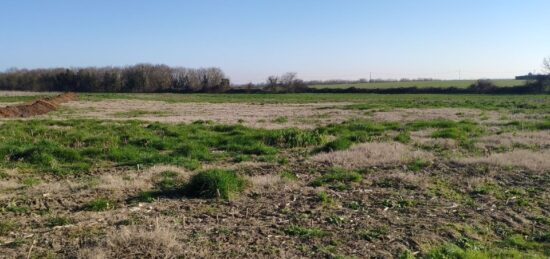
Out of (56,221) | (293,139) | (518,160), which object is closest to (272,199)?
(56,221)

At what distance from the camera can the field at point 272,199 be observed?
5969 mm

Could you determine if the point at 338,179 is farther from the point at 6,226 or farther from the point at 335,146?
the point at 6,226

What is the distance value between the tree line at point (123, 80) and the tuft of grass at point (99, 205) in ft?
307

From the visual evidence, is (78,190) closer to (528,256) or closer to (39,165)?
(39,165)

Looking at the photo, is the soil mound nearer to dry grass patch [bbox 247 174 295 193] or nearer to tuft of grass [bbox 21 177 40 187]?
tuft of grass [bbox 21 177 40 187]

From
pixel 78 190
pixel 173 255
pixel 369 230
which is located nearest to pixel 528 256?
pixel 369 230

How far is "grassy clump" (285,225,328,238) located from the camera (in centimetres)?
635

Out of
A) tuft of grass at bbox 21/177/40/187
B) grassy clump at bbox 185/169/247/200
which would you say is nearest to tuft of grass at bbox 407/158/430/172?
grassy clump at bbox 185/169/247/200

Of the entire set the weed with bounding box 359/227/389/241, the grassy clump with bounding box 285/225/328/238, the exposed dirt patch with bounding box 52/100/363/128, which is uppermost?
the exposed dirt patch with bounding box 52/100/363/128

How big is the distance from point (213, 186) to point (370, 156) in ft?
17.5

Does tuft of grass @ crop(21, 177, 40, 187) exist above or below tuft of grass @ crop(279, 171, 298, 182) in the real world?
above

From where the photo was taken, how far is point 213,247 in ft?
19.2

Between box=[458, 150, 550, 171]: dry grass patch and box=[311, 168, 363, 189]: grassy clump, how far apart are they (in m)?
3.28

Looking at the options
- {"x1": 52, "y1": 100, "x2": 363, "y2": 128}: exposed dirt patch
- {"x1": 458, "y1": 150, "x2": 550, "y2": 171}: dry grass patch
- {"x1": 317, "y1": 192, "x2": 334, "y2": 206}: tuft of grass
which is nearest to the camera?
{"x1": 317, "y1": 192, "x2": 334, "y2": 206}: tuft of grass
